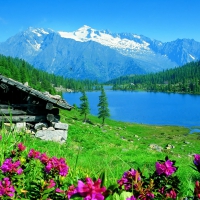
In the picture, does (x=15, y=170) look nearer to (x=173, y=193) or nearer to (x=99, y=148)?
(x=173, y=193)

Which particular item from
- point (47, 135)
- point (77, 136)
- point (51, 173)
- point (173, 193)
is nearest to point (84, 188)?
point (173, 193)

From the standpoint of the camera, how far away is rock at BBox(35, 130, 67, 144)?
14129 mm

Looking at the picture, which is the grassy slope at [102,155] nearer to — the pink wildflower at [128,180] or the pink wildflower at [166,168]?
the pink wildflower at [166,168]

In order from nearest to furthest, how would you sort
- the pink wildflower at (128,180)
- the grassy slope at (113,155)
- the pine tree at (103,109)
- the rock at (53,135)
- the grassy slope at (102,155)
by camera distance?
the pink wildflower at (128,180) → the grassy slope at (102,155) → the grassy slope at (113,155) → the rock at (53,135) → the pine tree at (103,109)

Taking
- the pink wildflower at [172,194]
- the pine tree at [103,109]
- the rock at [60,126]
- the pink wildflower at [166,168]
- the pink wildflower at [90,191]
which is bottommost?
the pine tree at [103,109]

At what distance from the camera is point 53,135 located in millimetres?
14383

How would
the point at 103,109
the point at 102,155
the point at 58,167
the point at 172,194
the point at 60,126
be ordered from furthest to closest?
the point at 103,109 → the point at 60,126 → the point at 102,155 → the point at 58,167 → the point at 172,194

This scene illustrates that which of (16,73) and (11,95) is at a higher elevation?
(16,73)

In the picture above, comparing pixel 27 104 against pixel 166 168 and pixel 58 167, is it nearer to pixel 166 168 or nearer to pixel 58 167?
pixel 58 167

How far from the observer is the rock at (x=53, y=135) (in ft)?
46.4

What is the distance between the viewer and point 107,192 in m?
1.64

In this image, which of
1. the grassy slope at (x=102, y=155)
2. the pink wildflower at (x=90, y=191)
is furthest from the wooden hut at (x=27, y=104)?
the pink wildflower at (x=90, y=191)

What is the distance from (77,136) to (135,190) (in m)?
15.0

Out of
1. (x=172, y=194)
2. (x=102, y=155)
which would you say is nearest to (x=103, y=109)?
(x=102, y=155)
